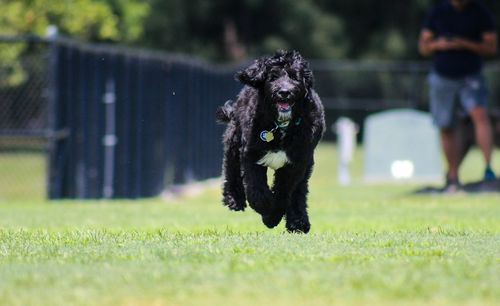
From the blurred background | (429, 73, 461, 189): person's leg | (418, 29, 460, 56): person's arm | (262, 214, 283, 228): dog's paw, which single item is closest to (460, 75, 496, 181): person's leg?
(429, 73, 461, 189): person's leg

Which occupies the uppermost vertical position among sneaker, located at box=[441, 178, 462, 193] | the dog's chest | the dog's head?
the dog's head

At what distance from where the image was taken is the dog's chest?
934cm

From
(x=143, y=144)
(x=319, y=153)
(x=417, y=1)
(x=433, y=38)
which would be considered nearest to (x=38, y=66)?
(x=143, y=144)

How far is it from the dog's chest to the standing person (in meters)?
7.65

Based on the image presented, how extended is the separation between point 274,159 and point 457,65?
25.9 feet

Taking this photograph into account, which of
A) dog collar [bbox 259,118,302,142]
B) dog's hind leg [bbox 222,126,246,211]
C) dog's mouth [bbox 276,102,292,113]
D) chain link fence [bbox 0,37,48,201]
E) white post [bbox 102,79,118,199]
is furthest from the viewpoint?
chain link fence [bbox 0,37,48,201]

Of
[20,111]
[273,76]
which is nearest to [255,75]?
[273,76]

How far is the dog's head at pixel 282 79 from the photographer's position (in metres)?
9.14

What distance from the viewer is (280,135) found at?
30.6 feet

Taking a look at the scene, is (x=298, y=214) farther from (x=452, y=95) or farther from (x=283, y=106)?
(x=452, y=95)

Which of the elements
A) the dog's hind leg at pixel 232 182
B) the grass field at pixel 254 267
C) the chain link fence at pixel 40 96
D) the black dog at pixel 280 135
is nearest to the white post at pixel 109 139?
the chain link fence at pixel 40 96

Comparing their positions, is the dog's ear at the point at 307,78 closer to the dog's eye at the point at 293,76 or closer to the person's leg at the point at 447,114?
the dog's eye at the point at 293,76

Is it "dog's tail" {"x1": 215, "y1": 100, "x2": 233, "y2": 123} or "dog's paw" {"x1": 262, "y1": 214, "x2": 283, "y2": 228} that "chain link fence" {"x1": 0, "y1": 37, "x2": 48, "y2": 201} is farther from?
"dog's paw" {"x1": 262, "y1": 214, "x2": 283, "y2": 228}

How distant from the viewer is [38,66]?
25.4 m
